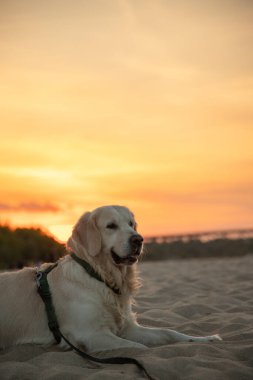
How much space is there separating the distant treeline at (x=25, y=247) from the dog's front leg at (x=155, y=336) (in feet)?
33.5

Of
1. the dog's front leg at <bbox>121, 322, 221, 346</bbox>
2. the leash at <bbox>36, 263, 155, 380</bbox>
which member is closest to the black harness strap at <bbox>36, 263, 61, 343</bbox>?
the leash at <bbox>36, 263, 155, 380</bbox>

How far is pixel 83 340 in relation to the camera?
173 inches

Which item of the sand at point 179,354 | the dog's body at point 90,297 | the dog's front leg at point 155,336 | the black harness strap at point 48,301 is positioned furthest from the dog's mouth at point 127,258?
the sand at point 179,354

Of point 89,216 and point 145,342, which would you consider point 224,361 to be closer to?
point 145,342

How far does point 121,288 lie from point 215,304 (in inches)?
82.6

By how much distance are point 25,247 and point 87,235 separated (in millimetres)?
10898

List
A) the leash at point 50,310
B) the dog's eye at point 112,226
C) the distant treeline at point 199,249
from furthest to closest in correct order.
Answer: the distant treeline at point 199,249 < the dog's eye at point 112,226 < the leash at point 50,310

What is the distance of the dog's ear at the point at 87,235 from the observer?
4.84 m

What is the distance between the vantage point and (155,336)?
4699 millimetres

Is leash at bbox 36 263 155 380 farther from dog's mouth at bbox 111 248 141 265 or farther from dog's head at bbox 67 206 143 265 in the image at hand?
dog's mouth at bbox 111 248 141 265

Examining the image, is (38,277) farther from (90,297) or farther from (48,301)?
(90,297)

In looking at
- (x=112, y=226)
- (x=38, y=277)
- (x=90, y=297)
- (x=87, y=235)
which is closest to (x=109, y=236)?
(x=112, y=226)

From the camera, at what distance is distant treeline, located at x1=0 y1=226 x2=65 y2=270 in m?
14.9

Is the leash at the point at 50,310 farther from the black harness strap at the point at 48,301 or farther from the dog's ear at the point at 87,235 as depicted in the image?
the dog's ear at the point at 87,235
